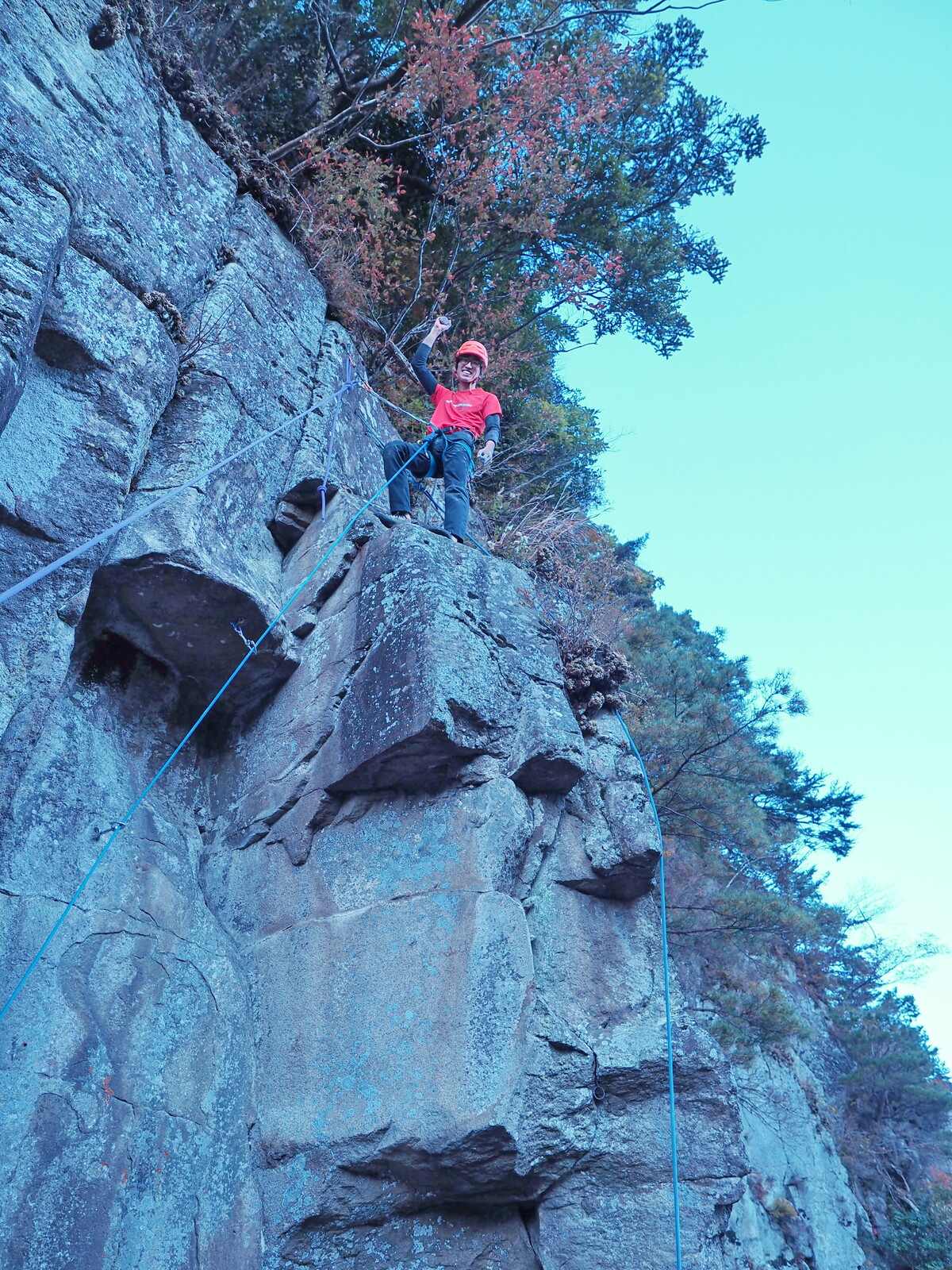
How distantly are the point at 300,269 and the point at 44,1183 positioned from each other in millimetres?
6480

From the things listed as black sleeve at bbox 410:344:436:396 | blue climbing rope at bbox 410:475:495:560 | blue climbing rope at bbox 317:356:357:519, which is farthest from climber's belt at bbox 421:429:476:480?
blue climbing rope at bbox 317:356:357:519

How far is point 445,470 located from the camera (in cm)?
653

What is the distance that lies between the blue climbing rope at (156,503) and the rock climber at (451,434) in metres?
0.74

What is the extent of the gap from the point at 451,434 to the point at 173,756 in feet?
10.1

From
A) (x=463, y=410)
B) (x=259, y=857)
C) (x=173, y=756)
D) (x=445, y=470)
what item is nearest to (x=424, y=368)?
(x=463, y=410)

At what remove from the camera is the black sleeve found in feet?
22.2

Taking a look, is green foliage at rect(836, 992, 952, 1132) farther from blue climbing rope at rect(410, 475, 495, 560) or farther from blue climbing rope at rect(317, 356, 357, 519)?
blue climbing rope at rect(317, 356, 357, 519)

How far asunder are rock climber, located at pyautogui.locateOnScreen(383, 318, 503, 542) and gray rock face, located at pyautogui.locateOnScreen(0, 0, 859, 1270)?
74cm

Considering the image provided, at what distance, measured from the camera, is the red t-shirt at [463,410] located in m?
6.80

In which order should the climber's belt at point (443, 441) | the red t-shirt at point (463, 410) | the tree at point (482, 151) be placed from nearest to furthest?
1. the climber's belt at point (443, 441)
2. the red t-shirt at point (463, 410)
3. the tree at point (482, 151)

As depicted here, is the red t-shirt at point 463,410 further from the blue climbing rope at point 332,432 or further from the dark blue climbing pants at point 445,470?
the blue climbing rope at point 332,432

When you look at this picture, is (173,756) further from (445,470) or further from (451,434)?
(451,434)

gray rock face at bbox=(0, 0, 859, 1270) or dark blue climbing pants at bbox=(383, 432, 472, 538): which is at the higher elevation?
dark blue climbing pants at bbox=(383, 432, 472, 538)

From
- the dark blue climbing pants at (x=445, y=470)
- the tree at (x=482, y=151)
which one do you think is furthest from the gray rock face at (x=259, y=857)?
the tree at (x=482, y=151)
